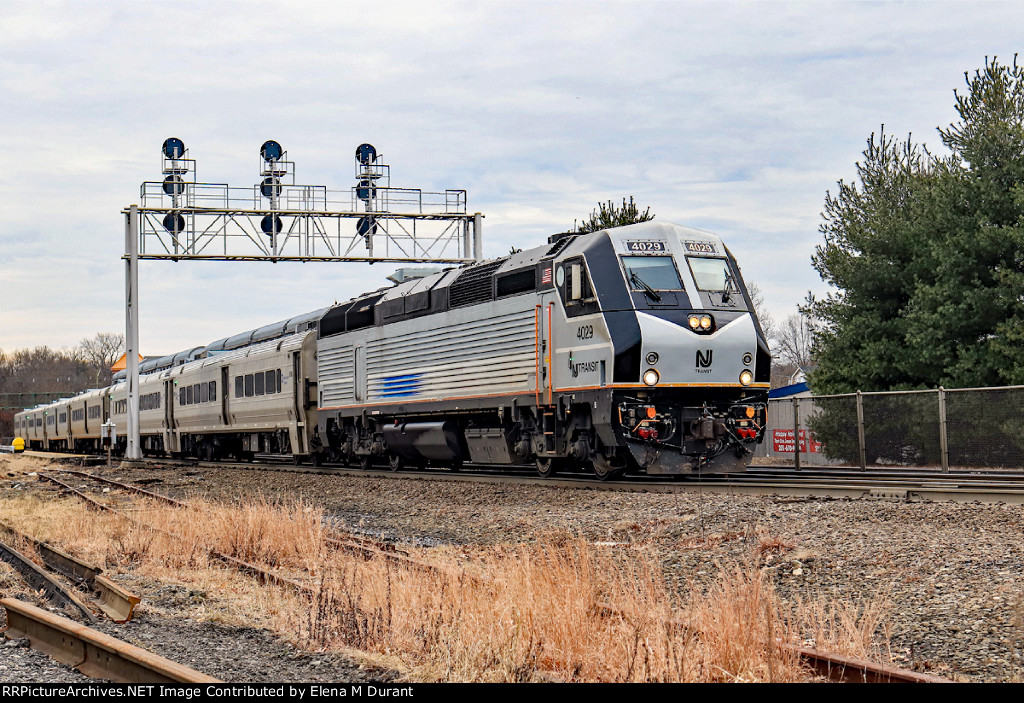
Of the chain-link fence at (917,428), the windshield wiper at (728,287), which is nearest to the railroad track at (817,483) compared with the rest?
the chain-link fence at (917,428)

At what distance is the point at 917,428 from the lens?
19.7 meters

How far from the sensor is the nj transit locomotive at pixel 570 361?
51.2ft

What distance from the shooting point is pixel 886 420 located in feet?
66.7

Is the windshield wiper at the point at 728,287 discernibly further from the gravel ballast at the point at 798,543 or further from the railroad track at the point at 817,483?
the gravel ballast at the point at 798,543

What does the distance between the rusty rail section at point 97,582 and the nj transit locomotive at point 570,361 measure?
7810mm

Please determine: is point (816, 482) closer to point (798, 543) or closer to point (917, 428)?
point (917, 428)

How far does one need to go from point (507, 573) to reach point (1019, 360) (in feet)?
54.2

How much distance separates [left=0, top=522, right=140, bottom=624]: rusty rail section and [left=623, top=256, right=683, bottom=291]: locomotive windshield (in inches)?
349

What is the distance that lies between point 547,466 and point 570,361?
2.39m

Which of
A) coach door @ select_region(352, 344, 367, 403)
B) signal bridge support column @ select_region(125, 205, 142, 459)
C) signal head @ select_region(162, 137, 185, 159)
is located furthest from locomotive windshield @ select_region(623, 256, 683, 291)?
signal bridge support column @ select_region(125, 205, 142, 459)

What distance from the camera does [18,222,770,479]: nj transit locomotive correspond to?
15594mm

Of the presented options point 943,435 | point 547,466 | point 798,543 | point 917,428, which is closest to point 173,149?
point 547,466

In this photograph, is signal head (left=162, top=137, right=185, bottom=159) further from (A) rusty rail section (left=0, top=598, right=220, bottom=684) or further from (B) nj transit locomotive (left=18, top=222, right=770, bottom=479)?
(A) rusty rail section (left=0, top=598, right=220, bottom=684)

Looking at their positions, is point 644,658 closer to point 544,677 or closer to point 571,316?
point 544,677
